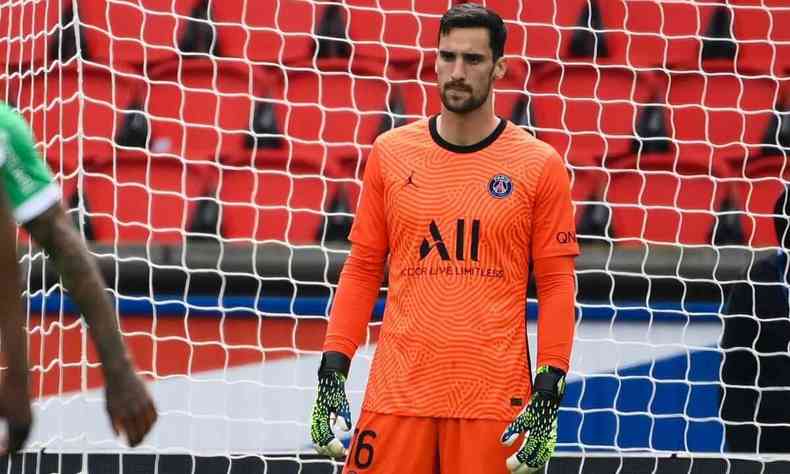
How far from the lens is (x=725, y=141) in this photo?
15.8 ft

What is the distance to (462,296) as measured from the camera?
2.99 m

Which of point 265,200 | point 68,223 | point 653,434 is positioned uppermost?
point 68,223

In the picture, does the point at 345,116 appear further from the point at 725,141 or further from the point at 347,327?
the point at 347,327

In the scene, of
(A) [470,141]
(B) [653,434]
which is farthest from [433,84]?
(A) [470,141]

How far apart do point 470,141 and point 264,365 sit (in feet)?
4.88

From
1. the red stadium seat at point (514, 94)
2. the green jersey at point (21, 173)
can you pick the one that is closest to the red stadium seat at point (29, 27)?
the red stadium seat at point (514, 94)

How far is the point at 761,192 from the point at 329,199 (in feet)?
4.47

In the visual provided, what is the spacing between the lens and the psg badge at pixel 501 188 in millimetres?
3004

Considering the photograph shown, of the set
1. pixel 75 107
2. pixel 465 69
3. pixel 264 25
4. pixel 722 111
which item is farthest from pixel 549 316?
pixel 264 25

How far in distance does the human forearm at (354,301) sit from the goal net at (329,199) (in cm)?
115

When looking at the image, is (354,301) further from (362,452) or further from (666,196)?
(666,196)

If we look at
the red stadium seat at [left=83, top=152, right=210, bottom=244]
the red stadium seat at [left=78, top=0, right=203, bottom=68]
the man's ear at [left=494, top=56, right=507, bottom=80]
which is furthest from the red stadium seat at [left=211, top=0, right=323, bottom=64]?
the man's ear at [left=494, top=56, right=507, bottom=80]

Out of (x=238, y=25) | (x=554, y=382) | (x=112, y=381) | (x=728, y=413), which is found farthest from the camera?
(x=238, y=25)

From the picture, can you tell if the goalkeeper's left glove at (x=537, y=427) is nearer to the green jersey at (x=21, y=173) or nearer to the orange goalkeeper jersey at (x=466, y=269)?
the orange goalkeeper jersey at (x=466, y=269)
